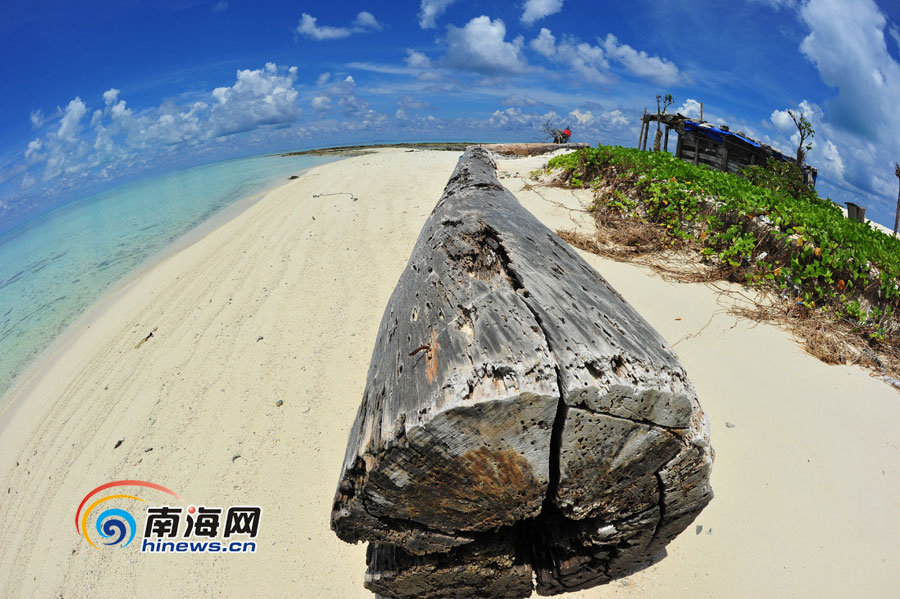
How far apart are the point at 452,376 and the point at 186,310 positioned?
593 cm

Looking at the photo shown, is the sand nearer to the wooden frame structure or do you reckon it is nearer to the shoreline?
the shoreline

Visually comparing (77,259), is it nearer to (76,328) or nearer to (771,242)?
(76,328)

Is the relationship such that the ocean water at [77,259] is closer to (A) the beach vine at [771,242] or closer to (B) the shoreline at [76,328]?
(B) the shoreline at [76,328]

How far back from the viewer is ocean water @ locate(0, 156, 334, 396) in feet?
23.3

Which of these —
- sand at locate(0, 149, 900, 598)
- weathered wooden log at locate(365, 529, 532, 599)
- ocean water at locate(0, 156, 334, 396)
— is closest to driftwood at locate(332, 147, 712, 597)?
weathered wooden log at locate(365, 529, 532, 599)

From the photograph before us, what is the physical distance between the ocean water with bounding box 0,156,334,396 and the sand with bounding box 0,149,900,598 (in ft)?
6.36

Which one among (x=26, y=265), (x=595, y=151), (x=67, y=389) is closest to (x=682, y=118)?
(x=595, y=151)

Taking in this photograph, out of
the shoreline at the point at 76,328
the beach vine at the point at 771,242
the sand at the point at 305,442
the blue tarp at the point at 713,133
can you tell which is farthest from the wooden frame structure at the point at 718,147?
the shoreline at the point at 76,328

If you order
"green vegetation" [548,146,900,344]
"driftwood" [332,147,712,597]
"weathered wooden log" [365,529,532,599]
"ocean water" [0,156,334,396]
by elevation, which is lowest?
"weathered wooden log" [365,529,532,599]

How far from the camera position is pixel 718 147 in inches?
496

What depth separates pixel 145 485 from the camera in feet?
10.2

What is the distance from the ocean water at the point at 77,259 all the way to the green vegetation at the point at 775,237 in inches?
386

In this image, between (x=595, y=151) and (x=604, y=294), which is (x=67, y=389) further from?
(x=595, y=151)

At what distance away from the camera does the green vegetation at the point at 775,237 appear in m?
3.89
